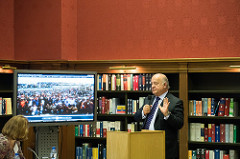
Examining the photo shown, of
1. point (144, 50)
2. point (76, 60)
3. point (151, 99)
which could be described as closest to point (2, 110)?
point (76, 60)

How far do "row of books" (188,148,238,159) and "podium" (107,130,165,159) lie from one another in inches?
130

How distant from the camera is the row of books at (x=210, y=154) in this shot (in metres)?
6.45

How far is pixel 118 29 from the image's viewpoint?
7.61 m

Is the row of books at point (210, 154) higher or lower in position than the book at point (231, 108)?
lower

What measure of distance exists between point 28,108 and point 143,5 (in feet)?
11.4

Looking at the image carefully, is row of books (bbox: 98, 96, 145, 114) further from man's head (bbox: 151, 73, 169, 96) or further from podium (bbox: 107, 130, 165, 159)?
podium (bbox: 107, 130, 165, 159)

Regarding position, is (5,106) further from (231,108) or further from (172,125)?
(231,108)

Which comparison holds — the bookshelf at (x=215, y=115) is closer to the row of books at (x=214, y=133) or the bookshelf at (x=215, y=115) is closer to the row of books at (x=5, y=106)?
the row of books at (x=214, y=133)

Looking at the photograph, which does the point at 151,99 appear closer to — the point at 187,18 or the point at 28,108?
the point at 28,108

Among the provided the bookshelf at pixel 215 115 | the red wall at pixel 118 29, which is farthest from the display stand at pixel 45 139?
the red wall at pixel 118 29

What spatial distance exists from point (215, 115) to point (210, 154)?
0.64 meters

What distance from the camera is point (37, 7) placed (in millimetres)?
7824

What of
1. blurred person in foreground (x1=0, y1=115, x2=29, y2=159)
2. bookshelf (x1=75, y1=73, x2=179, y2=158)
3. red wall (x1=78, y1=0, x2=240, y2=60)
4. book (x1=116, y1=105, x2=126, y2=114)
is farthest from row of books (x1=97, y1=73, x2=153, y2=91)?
blurred person in foreground (x1=0, y1=115, x2=29, y2=159)

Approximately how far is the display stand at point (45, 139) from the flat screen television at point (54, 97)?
0.27ft
